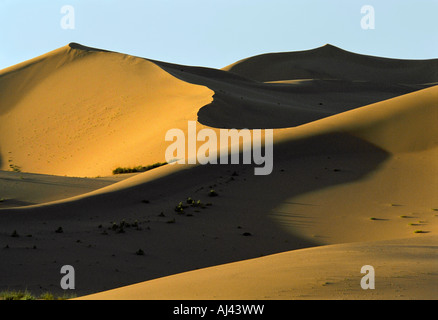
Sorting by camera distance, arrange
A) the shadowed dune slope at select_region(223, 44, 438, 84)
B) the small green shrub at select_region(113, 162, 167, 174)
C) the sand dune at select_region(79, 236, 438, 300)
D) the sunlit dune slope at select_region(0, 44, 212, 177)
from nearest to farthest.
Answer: the sand dune at select_region(79, 236, 438, 300) < the small green shrub at select_region(113, 162, 167, 174) < the sunlit dune slope at select_region(0, 44, 212, 177) < the shadowed dune slope at select_region(223, 44, 438, 84)

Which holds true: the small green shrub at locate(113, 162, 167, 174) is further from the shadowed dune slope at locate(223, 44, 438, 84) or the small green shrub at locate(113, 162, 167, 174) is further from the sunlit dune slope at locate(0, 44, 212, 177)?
the shadowed dune slope at locate(223, 44, 438, 84)

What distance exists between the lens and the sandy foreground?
8156mm

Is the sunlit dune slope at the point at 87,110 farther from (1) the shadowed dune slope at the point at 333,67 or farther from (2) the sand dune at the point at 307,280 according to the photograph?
(1) the shadowed dune slope at the point at 333,67

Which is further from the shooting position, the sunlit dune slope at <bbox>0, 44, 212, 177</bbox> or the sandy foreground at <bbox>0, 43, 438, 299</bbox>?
the sunlit dune slope at <bbox>0, 44, 212, 177</bbox>

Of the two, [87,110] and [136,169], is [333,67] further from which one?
[136,169]

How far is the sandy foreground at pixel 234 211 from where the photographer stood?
8156 millimetres

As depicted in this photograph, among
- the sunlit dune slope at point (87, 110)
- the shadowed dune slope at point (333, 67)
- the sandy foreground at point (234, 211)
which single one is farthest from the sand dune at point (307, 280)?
the shadowed dune slope at point (333, 67)

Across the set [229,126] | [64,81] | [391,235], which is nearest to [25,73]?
[64,81]

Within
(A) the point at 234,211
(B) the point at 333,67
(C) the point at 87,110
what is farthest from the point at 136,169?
(B) the point at 333,67

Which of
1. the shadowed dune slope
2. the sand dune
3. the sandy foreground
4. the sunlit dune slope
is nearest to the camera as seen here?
the sand dune

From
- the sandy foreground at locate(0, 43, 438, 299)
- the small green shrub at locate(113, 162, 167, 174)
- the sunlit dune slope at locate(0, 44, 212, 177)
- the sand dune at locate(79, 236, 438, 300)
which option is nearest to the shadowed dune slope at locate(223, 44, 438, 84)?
the sunlit dune slope at locate(0, 44, 212, 177)

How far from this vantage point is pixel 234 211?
1644 centimetres

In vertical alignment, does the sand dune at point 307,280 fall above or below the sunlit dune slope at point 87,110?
below
